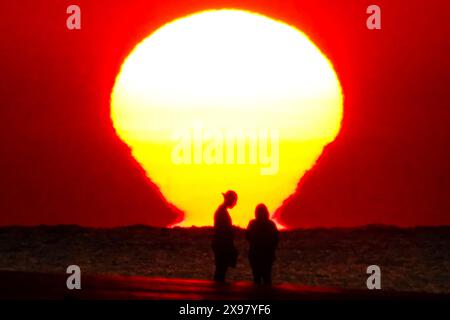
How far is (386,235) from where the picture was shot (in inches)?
2279

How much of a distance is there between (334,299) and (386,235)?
40961 mm

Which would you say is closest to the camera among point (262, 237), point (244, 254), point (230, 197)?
point (230, 197)

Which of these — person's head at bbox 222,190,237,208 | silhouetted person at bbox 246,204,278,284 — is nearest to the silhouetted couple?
silhouetted person at bbox 246,204,278,284

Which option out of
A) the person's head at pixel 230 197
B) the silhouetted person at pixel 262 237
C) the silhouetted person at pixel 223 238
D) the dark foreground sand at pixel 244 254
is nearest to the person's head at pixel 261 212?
the silhouetted person at pixel 262 237

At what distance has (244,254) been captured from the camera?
141 feet

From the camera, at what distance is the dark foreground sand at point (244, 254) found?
32.2 metres

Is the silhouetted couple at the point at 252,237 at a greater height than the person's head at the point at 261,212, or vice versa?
the person's head at the point at 261,212

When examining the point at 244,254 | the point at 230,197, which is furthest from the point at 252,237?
the point at 244,254

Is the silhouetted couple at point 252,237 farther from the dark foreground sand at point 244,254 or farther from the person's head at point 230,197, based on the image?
the dark foreground sand at point 244,254

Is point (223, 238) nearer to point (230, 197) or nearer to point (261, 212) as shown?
point (261, 212)

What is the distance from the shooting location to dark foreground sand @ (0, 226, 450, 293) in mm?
32250
